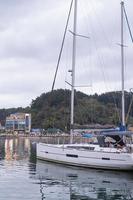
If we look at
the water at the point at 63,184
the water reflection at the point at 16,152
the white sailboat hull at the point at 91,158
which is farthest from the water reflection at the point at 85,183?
the water reflection at the point at 16,152

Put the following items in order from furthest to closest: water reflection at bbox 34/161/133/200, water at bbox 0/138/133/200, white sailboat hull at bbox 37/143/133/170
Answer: white sailboat hull at bbox 37/143/133/170, water reflection at bbox 34/161/133/200, water at bbox 0/138/133/200

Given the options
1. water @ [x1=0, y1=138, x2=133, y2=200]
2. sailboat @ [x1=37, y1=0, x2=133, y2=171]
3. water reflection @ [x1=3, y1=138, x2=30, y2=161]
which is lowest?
water @ [x1=0, y1=138, x2=133, y2=200]

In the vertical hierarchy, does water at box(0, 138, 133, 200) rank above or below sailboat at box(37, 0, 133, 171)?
below

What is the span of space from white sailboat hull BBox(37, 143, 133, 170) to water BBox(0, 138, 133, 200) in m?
0.85

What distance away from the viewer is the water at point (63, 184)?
27609mm

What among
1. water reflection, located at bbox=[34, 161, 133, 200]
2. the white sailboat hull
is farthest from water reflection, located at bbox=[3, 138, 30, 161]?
water reflection, located at bbox=[34, 161, 133, 200]

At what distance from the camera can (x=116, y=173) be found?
39.2 meters

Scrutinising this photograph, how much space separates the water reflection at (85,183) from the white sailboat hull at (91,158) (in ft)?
2.80

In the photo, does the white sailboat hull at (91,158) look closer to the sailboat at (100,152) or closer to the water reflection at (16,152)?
the sailboat at (100,152)

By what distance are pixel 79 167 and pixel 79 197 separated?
1561 centimetres

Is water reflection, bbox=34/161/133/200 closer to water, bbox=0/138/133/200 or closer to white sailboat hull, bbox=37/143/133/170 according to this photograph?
water, bbox=0/138/133/200

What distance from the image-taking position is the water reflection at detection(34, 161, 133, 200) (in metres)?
28.5

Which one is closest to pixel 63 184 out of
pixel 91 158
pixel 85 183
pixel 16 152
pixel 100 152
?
pixel 85 183

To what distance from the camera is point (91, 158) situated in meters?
41.5
